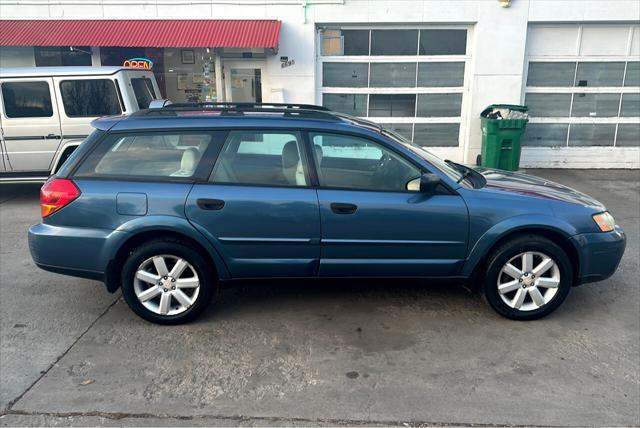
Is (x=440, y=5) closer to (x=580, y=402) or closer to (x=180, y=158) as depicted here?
(x=180, y=158)

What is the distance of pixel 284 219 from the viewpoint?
400cm

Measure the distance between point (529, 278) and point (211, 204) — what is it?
8.21 ft

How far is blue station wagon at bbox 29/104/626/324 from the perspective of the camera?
157 inches

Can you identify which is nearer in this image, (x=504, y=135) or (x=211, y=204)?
(x=211, y=204)

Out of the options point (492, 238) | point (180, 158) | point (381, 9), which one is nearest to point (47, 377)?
point (180, 158)

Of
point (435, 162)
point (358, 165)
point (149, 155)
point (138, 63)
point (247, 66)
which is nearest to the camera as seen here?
point (149, 155)

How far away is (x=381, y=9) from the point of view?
1020 cm

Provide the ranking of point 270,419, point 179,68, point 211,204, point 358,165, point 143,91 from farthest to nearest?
point 179,68 < point 143,91 < point 358,165 < point 211,204 < point 270,419

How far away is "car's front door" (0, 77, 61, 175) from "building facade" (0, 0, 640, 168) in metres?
2.45

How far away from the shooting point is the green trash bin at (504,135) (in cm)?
969

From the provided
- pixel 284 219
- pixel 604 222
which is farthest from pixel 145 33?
pixel 604 222

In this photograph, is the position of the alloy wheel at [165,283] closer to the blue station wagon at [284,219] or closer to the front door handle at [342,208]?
the blue station wagon at [284,219]

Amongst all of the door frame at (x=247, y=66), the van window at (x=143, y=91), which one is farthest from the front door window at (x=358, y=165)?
the door frame at (x=247, y=66)

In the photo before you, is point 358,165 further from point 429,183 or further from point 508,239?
point 508,239
